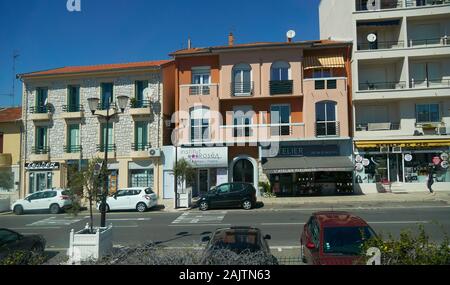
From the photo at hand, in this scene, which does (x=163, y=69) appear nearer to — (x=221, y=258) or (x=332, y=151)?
(x=332, y=151)

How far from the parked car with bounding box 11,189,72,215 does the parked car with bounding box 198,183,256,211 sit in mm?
8437

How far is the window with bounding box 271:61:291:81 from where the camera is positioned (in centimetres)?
2684

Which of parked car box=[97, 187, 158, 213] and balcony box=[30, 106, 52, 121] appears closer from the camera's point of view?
balcony box=[30, 106, 52, 121]

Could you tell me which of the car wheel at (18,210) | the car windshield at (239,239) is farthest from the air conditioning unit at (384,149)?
the car wheel at (18,210)

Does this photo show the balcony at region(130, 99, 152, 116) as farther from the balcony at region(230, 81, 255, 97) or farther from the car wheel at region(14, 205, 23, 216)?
the car wheel at region(14, 205, 23, 216)

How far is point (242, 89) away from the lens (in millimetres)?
27109

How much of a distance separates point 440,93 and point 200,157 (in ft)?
57.8

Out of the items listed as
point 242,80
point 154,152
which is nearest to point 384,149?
point 242,80

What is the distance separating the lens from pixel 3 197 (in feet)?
72.4

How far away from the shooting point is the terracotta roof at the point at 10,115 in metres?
15.6

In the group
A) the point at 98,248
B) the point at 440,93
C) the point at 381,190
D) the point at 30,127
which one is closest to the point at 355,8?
the point at 440,93

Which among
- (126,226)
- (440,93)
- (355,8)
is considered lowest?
(126,226)

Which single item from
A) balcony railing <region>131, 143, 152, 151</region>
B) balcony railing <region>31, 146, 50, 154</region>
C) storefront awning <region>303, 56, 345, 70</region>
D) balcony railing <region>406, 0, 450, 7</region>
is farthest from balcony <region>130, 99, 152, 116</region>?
balcony railing <region>406, 0, 450, 7</region>

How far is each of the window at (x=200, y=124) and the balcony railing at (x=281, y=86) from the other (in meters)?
5.19
